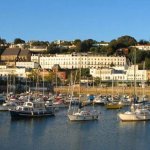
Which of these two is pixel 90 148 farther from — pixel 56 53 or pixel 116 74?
pixel 56 53

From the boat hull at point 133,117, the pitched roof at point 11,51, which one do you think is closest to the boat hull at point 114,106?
the boat hull at point 133,117

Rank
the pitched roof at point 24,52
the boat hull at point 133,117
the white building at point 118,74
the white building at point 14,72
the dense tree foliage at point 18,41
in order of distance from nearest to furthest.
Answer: the boat hull at point 133,117 < the white building at point 118,74 < the white building at point 14,72 < the pitched roof at point 24,52 < the dense tree foliage at point 18,41

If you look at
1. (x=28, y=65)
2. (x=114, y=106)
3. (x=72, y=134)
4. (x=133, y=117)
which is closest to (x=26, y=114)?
(x=133, y=117)

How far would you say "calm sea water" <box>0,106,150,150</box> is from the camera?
22.8 metres

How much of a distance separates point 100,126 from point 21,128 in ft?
13.9

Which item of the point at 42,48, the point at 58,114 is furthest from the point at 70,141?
the point at 42,48

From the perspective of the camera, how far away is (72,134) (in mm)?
26031

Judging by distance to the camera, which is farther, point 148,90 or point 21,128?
point 148,90

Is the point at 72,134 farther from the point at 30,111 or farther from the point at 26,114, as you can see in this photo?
the point at 30,111

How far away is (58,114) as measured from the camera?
3534 centimetres

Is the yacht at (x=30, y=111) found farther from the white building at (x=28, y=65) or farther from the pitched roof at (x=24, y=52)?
the pitched roof at (x=24, y=52)

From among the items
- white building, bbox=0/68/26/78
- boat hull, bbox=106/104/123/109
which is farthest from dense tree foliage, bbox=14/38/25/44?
boat hull, bbox=106/104/123/109

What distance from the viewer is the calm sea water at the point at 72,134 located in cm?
2282

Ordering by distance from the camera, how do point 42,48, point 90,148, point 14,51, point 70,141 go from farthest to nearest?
point 42,48
point 14,51
point 70,141
point 90,148
